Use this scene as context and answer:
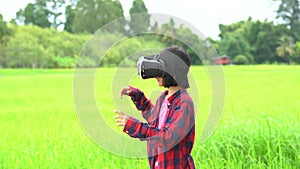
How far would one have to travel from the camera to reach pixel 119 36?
48.4 inches

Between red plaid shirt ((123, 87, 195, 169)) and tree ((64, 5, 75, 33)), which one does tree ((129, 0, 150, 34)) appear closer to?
red plaid shirt ((123, 87, 195, 169))

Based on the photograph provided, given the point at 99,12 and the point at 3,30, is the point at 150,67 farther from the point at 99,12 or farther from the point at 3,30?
the point at 3,30

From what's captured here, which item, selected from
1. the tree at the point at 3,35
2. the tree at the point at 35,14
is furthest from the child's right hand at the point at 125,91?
the tree at the point at 35,14

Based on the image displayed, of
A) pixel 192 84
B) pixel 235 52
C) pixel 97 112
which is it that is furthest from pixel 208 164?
pixel 235 52

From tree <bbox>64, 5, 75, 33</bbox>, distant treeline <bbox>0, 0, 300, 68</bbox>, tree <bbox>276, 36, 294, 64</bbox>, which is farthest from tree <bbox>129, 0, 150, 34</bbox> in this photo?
tree <bbox>276, 36, 294, 64</bbox>

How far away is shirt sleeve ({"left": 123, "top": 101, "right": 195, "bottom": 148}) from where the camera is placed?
3.85 feet

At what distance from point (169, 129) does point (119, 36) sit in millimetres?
293

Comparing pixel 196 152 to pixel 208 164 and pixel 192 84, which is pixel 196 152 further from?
pixel 192 84

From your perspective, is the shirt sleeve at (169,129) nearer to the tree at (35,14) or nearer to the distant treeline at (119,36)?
the distant treeline at (119,36)

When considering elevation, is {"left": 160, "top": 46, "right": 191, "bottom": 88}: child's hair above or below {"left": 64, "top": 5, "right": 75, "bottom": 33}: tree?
below

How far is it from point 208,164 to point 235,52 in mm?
29463

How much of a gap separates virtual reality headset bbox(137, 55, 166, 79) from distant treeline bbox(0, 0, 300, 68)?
0.10 meters

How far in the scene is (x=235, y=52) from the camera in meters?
31.2

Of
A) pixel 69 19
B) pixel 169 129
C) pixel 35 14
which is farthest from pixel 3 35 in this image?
pixel 169 129
